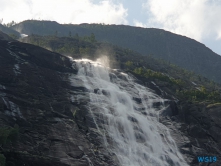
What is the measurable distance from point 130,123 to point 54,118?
39.4ft

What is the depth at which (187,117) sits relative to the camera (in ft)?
181

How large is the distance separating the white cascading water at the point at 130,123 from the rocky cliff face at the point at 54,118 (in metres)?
1.48

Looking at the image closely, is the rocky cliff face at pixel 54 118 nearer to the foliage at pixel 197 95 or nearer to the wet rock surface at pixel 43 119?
the wet rock surface at pixel 43 119

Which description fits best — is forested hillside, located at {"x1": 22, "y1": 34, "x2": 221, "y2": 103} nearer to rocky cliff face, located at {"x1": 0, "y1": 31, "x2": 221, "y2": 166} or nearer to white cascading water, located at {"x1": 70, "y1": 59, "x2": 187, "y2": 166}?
rocky cliff face, located at {"x1": 0, "y1": 31, "x2": 221, "y2": 166}

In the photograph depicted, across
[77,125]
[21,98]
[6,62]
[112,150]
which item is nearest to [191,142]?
[112,150]

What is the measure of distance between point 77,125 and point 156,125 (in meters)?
14.4

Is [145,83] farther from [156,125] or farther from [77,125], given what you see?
[77,125]

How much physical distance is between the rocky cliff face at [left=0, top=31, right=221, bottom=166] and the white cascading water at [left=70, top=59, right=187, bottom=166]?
148 centimetres

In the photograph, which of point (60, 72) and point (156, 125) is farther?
point (60, 72)

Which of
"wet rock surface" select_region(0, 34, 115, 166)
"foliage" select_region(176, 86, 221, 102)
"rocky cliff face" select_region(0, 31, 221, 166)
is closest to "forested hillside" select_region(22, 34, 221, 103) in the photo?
"foliage" select_region(176, 86, 221, 102)

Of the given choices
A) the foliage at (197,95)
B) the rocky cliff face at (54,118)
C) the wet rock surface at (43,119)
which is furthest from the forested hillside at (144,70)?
the wet rock surface at (43,119)

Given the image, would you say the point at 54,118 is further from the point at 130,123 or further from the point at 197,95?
the point at 197,95

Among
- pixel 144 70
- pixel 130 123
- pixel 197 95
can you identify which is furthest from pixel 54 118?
pixel 144 70

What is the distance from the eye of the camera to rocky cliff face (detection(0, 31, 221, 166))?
3488 cm
